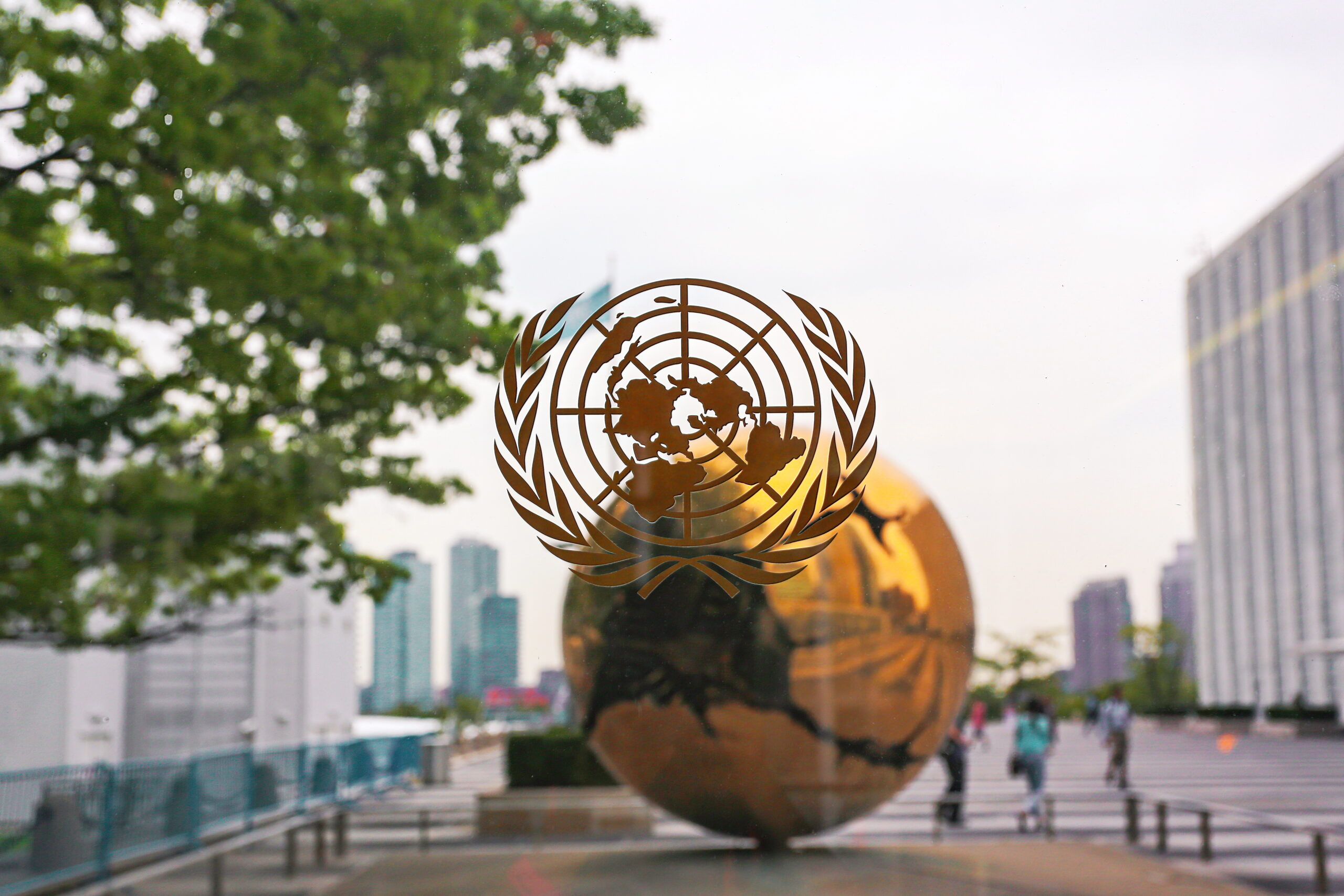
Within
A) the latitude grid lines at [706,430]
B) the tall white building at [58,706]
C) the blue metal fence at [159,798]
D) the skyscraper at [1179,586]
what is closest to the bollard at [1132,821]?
the skyscraper at [1179,586]

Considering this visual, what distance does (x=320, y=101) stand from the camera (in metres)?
6.30

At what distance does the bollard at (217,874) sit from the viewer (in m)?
6.24

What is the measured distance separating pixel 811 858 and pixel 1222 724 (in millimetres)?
2237

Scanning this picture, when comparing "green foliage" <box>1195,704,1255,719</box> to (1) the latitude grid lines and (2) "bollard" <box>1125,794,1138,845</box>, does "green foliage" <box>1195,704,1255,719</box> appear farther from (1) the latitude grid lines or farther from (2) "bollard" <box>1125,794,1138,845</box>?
(1) the latitude grid lines

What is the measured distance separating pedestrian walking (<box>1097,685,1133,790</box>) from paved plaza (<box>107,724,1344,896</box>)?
0.09 metres

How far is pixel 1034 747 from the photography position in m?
4.89

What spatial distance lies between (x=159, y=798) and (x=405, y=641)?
6.44 metres

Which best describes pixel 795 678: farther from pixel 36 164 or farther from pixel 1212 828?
pixel 36 164

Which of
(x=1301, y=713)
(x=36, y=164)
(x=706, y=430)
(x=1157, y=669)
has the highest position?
(x=36, y=164)

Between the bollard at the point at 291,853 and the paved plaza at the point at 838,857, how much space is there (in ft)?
0.23

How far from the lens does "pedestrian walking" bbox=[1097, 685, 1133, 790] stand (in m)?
4.30

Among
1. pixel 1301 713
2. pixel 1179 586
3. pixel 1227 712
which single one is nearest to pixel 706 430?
pixel 1179 586

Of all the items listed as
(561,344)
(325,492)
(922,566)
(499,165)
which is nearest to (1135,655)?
(922,566)

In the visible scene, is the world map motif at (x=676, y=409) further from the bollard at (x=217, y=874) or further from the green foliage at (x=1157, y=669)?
A: the bollard at (x=217, y=874)
